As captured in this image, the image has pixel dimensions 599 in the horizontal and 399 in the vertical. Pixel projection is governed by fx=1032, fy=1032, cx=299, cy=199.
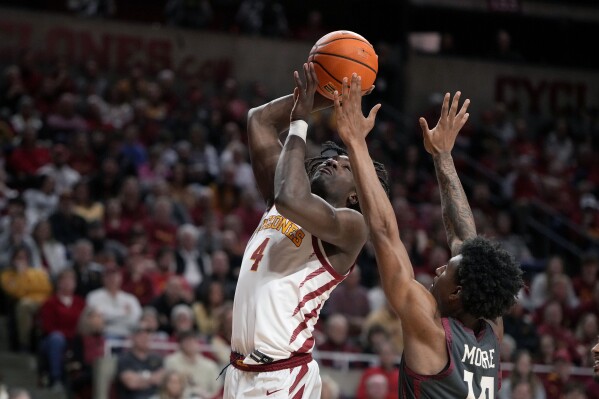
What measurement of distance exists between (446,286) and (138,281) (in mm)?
7051

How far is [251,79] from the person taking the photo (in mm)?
18188

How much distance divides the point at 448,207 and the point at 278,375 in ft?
4.30

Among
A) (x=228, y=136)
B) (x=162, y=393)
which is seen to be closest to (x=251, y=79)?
(x=228, y=136)

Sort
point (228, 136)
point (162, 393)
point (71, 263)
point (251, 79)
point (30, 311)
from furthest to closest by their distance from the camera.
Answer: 1. point (251, 79)
2. point (228, 136)
3. point (71, 263)
4. point (30, 311)
5. point (162, 393)

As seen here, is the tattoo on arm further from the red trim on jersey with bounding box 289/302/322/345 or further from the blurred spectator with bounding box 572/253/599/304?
the blurred spectator with bounding box 572/253/599/304

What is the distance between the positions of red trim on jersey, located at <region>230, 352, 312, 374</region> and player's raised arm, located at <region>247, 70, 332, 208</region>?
2.63 ft

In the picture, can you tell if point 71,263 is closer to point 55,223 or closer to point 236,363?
point 55,223

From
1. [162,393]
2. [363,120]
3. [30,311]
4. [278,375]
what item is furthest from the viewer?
[30,311]

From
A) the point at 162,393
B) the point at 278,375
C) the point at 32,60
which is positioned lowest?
the point at 162,393

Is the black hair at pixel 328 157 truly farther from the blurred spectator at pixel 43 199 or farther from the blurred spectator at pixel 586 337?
the blurred spectator at pixel 586 337

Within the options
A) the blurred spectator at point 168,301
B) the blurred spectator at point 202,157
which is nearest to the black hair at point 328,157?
the blurred spectator at point 168,301

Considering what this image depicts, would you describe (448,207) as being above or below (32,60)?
below

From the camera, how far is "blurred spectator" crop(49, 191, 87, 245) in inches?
475

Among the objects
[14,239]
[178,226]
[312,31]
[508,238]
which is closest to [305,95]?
[14,239]
